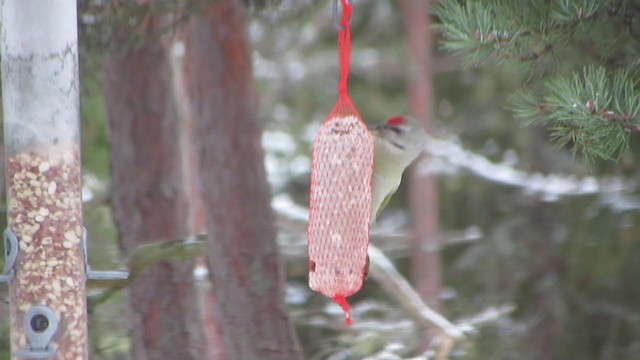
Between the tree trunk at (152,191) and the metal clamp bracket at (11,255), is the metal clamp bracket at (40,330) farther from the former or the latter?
the tree trunk at (152,191)

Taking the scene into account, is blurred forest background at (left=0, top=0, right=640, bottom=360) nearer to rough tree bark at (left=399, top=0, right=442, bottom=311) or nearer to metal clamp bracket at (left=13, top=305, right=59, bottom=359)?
rough tree bark at (left=399, top=0, right=442, bottom=311)

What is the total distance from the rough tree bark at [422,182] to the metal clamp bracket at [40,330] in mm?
5753

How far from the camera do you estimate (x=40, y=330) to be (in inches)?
119

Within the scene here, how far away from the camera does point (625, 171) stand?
7680 mm

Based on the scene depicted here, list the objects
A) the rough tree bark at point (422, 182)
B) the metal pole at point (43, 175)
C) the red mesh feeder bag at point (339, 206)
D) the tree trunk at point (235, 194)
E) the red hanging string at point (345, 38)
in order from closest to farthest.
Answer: the metal pole at point (43, 175)
the red hanging string at point (345, 38)
the red mesh feeder bag at point (339, 206)
the tree trunk at point (235, 194)
the rough tree bark at point (422, 182)

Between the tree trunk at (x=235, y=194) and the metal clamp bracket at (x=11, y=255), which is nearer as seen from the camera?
the metal clamp bracket at (x=11, y=255)

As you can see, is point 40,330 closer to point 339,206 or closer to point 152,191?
point 339,206

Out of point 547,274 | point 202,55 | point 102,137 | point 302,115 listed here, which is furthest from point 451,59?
point 202,55

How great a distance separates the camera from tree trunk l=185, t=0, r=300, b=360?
4.91 m

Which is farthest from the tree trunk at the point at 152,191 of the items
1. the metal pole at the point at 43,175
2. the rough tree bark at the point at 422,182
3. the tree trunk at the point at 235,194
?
the rough tree bark at the point at 422,182

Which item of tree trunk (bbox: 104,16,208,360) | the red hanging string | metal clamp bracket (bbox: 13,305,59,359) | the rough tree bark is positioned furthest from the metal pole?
the rough tree bark

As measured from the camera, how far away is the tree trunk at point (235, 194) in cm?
491

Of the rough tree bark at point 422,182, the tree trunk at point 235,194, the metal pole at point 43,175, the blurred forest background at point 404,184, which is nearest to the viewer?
the metal pole at point 43,175

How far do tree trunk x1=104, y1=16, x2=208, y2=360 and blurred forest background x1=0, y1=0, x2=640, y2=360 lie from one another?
0.03 feet
